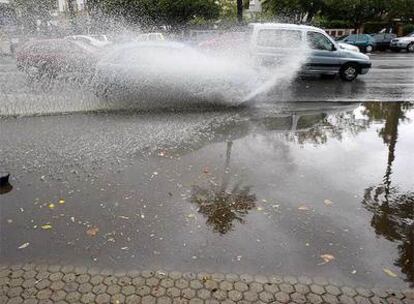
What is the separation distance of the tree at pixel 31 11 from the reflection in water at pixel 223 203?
2709 centimetres

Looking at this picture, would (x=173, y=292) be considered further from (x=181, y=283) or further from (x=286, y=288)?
(x=286, y=288)

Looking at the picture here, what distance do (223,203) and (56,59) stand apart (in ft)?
30.9

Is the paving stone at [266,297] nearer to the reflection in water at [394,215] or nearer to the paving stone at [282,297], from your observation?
the paving stone at [282,297]

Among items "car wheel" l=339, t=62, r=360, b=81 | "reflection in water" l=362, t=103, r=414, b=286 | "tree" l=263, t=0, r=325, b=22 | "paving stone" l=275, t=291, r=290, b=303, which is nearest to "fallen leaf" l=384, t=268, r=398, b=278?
"reflection in water" l=362, t=103, r=414, b=286

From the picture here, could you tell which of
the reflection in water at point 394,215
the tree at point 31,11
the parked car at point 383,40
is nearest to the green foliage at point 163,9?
the tree at point 31,11

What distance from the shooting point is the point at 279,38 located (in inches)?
527

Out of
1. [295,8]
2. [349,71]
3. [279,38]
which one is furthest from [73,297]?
[295,8]

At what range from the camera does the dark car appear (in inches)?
440

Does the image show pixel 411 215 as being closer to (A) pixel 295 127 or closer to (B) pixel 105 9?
(A) pixel 295 127

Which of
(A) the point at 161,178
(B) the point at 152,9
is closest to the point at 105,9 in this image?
(B) the point at 152,9

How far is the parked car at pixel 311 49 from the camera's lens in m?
13.3

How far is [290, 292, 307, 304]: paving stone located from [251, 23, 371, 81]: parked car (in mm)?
10299

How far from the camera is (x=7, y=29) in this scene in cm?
2727

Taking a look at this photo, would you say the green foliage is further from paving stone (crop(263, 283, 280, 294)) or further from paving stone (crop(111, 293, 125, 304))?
paving stone (crop(263, 283, 280, 294))
